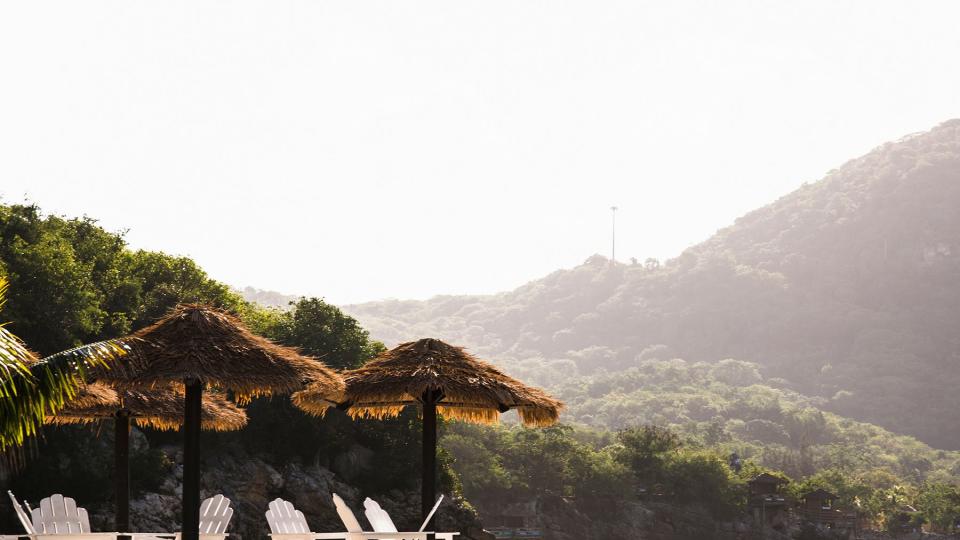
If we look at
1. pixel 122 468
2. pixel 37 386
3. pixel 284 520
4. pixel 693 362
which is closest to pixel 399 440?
pixel 122 468

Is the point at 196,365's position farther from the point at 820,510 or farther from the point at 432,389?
the point at 820,510

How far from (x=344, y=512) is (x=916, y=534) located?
6700 cm

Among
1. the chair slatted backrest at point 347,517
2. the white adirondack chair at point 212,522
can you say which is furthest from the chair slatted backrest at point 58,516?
the chair slatted backrest at point 347,517

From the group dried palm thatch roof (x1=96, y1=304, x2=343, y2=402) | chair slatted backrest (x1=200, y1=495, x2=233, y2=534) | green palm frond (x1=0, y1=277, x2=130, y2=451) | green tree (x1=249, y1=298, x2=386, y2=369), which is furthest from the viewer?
green tree (x1=249, y1=298, x2=386, y2=369)

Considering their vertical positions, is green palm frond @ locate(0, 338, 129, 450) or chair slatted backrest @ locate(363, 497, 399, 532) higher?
green palm frond @ locate(0, 338, 129, 450)

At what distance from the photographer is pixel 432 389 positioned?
1145 centimetres

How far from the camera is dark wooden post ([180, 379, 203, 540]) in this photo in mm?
9875

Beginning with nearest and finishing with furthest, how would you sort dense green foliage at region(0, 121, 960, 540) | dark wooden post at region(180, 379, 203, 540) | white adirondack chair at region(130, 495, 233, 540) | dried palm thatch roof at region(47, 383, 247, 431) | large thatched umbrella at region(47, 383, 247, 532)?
dark wooden post at region(180, 379, 203, 540) → white adirondack chair at region(130, 495, 233, 540) → dried palm thatch roof at region(47, 383, 247, 431) → large thatched umbrella at region(47, 383, 247, 532) → dense green foliage at region(0, 121, 960, 540)

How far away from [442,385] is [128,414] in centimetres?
426

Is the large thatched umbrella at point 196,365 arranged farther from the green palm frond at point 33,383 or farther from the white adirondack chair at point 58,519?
the white adirondack chair at point 58,519

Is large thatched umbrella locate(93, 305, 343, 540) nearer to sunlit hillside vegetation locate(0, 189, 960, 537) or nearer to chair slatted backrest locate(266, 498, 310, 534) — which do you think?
chair slatted backrest locate(266, 498, 310, 534)

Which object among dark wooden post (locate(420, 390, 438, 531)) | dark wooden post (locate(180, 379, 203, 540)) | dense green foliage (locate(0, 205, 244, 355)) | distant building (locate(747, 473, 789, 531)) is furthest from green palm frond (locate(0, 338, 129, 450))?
distant building (locate(747, 473, 789, 531))

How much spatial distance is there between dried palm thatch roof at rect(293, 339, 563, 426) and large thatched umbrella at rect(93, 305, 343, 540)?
108cm

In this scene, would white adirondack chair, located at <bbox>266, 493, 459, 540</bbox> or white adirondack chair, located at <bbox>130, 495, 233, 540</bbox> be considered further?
white adirondack chair, located at <bbox>130, 495, 233, 540</bbox>
